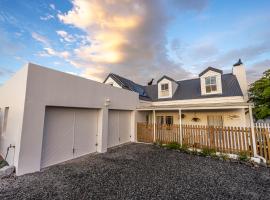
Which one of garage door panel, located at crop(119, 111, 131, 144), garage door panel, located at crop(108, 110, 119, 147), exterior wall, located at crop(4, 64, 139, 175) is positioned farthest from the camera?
garage door panel, located at crop(119, 111, 131, 144)

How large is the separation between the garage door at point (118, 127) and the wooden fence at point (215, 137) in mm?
1620

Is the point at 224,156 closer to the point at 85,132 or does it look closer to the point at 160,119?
the point at 160,119

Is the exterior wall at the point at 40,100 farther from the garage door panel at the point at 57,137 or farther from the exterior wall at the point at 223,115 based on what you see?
the exterior wall at the point at 223,115

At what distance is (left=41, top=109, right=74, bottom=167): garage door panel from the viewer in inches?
219

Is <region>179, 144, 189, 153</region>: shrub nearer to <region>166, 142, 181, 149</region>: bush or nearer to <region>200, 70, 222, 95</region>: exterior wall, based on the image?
<region>166, 142, 181, 149</region>: bush

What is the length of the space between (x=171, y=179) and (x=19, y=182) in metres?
4.90

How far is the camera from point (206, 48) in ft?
38.1

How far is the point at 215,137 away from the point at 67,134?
8365 mm

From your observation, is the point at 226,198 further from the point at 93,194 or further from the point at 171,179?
the point at 93,194

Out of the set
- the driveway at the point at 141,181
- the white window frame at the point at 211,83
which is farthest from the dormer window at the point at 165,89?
the driveway at the point at 141,181

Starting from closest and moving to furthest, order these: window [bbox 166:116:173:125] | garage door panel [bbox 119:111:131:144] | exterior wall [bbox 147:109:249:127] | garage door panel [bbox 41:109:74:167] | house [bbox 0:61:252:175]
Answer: house [bbox 0:61:252:175] < garage door panel [bbox 41:109:74:167] < exterior wall [bbox 147:109:249:127] < garage door panel [bbox 119:111:131:144] < window [bbox 166:116:173:125]

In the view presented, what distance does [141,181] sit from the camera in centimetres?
439

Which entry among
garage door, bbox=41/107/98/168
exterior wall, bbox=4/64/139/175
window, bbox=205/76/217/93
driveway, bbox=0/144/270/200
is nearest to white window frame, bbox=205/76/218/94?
window, bbox=205/76/217/93

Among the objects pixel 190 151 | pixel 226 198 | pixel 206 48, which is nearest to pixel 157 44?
pixel 206 48
